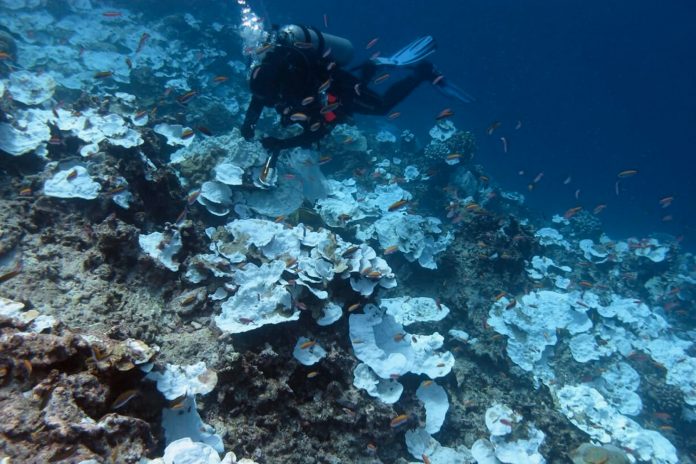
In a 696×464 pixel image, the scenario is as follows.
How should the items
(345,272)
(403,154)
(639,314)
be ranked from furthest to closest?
(403,154)
(639,314)
(345,272)

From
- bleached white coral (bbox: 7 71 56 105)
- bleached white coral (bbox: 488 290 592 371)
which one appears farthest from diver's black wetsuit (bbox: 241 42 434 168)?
bleached white coral (bbox: 488 290 592 371)

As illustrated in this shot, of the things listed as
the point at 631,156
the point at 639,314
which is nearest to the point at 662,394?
the point at 639,314

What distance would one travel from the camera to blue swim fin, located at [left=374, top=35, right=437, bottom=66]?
10.1 m

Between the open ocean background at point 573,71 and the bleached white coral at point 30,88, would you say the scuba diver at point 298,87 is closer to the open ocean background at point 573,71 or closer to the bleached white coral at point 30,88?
the bleached white coral at point 30,88

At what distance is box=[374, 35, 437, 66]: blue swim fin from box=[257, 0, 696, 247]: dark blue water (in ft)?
121

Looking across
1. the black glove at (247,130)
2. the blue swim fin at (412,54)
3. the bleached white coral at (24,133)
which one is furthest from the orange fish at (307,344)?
the blue swim fin at (412,54)

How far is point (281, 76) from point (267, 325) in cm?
433

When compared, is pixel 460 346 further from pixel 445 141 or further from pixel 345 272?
pixel 445 141

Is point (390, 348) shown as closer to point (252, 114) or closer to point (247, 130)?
point (247, 130)

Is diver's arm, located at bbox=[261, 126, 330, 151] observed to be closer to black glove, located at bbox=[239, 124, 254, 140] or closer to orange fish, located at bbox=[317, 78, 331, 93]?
black glove, located at bbox=[239, 124, 254, 140]

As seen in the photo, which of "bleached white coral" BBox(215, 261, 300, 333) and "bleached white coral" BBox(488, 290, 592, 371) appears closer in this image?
"bleached white coral" BBox(215, 261, 300, 333)

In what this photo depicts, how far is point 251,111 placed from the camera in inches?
250

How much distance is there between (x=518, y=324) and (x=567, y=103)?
202ft

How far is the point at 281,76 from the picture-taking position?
6.20 meters
